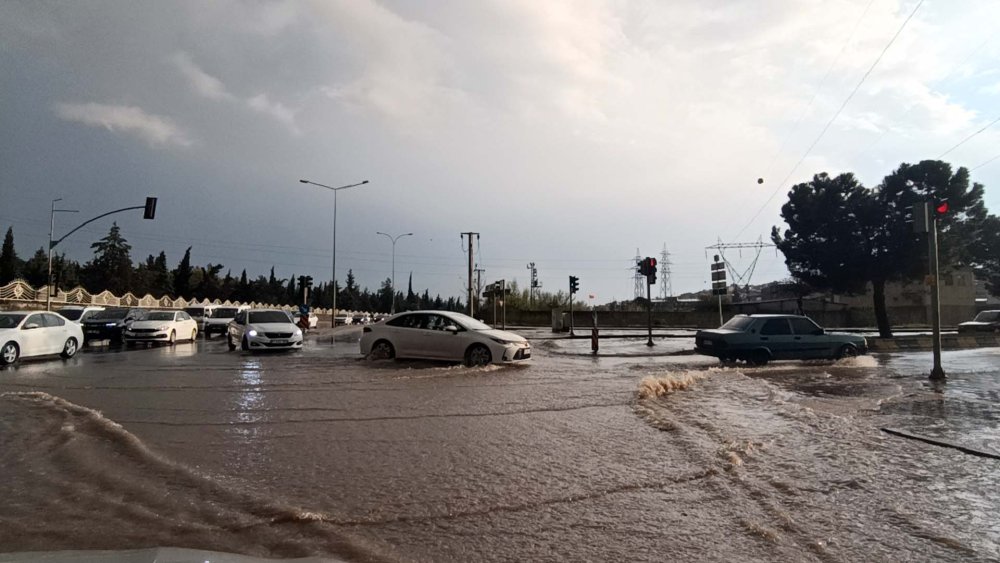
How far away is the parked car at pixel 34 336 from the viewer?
15008mm

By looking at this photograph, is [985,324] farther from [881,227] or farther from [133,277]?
[133,277]

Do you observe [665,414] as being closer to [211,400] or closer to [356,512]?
[356,512]

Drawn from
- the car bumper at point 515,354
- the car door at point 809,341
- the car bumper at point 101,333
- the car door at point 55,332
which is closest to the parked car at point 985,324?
the car door at point 809,341

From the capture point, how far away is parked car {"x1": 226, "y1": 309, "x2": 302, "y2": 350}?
19.2 metres

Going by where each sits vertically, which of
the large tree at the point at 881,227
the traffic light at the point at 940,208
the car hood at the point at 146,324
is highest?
the large tree at the point at 881,227

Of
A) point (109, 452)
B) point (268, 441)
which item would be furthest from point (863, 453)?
point (109, 452)

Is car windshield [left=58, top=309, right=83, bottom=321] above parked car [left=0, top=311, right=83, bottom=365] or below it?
above

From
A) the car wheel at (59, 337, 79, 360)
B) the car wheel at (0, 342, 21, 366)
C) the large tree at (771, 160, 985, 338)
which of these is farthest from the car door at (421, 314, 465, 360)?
the large tree at (771, 160, 985, 338)

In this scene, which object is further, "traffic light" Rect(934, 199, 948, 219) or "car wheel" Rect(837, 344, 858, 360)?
"car wheel" Rect(837, 344, 858, 360)

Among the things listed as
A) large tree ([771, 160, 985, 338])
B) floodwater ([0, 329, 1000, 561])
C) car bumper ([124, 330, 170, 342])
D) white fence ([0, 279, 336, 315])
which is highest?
large tree ([771, 160, 985, 338])

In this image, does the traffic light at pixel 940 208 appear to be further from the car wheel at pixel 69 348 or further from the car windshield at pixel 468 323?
the car wheel at pixel 69 348

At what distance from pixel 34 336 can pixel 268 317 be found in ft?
21.9

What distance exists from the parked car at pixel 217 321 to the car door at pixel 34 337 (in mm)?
15212

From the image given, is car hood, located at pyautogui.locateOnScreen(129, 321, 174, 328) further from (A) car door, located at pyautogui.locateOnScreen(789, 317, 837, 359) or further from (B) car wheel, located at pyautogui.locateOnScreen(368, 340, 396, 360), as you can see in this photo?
(A) car door, located at pyautogui.locateOnScreen(789, 317, 837, 359)
